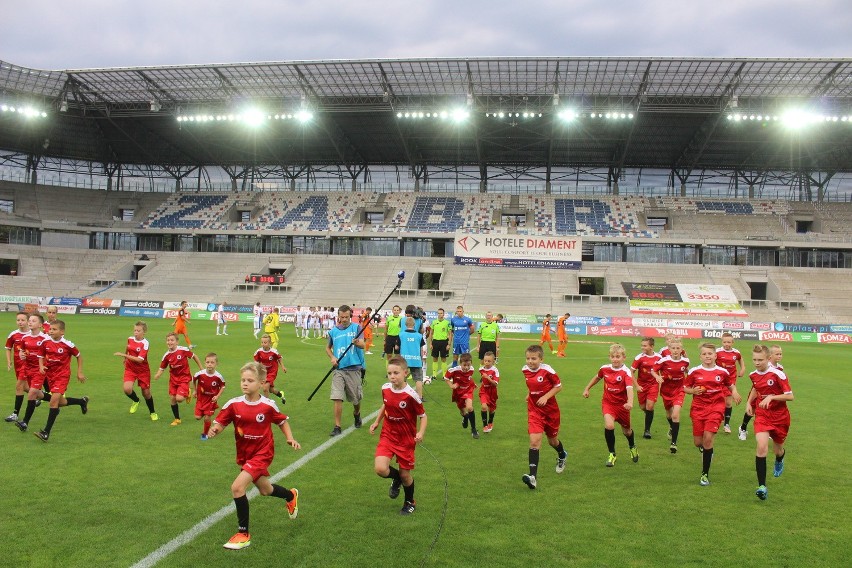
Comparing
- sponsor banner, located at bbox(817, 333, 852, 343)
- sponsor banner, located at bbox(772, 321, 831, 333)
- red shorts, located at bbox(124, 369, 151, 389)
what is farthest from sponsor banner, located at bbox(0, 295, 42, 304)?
sponsor banner, located at bbox(817, 333, 852, 343)

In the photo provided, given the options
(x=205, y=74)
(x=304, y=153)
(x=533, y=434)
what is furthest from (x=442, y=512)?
(x=304, y=153)

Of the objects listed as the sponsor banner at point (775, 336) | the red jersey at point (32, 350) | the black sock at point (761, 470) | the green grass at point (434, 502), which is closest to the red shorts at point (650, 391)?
the green grass at point (434, 502)

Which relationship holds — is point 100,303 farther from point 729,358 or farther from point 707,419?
point 707,419

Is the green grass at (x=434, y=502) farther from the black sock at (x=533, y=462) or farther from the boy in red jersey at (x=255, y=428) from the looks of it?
the boy in red jersey at (x=255, y=428)

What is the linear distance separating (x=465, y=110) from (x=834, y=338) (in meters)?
31.1

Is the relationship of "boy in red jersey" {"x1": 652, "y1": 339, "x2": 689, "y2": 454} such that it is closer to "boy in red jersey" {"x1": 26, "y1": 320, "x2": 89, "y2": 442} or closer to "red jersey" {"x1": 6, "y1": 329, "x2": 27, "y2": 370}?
"boy in red jersey" {"x1": 26, "y1": 320, "x2": 89, "y2": 442}

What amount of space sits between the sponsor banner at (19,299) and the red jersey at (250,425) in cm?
4700

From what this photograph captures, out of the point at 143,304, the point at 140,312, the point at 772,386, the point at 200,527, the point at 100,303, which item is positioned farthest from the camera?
the point at 100,303

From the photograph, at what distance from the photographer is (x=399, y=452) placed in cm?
640

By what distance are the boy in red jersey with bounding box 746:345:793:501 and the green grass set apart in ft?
1.50

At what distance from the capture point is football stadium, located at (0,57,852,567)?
6215mm

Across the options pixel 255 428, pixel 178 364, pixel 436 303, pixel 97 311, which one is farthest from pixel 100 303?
pixel 255 428

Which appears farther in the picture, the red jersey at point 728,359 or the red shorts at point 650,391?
the red jersey at point 728,359

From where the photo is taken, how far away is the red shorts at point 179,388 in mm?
10422
